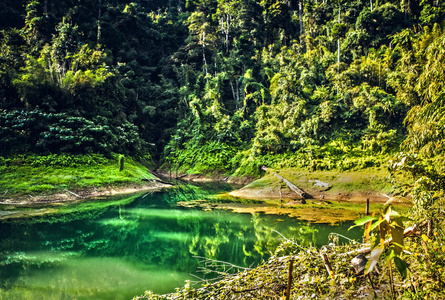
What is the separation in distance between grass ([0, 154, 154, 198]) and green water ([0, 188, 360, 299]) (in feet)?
11.4

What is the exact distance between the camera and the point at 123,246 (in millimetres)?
8812

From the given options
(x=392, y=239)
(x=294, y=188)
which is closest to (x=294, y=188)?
(x=294, y=188)

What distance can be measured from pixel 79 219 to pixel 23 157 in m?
9.51

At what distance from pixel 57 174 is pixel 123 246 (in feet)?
37.2

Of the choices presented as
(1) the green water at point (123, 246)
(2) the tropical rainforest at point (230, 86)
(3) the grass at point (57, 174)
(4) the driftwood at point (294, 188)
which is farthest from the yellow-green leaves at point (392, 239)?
(3) the grass at point (57, 174)

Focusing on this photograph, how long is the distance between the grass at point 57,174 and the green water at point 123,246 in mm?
3483

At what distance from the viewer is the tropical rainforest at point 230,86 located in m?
17.5

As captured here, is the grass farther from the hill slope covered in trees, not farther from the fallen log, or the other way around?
the fallen log

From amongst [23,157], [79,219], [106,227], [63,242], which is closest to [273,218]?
[106,227]

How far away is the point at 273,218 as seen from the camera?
1077 centimetres

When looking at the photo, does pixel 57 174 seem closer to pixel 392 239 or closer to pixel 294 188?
pixel 294 188

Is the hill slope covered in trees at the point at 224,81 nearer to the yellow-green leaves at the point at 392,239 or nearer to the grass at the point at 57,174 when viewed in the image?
the grass at the point at 57,174

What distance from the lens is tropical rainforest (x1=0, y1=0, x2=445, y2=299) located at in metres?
17.5

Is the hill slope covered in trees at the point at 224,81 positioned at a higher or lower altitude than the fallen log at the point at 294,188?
higher
